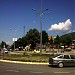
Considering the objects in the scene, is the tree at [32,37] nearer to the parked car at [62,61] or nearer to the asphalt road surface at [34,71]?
the parked car at [62,61]

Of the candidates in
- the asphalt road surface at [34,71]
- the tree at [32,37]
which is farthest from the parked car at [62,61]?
the tree at [32,37]

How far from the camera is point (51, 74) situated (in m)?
17.7

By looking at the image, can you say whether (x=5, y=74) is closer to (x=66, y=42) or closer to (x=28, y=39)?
(x=28, y=39)

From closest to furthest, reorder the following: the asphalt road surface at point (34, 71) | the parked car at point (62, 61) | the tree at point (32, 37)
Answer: the asphalt road surface at point (34, 71) < the parked car at point (62, 61) < the tree at point (32, 37)

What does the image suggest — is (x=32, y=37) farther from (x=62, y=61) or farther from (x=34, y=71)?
(x=34, y=71)

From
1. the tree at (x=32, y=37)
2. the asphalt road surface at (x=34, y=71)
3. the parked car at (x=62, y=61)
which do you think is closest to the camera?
the asphalt road surface at (x=34, y=71)

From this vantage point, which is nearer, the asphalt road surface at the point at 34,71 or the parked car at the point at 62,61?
the asphalt road surface at the point at 34,71

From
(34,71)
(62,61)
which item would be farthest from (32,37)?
(34,71)

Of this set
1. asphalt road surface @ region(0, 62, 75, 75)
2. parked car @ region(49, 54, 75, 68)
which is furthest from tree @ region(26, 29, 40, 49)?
asphalt road surface @ region(0, 62, 75, 75)

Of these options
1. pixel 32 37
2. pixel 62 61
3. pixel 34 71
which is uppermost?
pixel 32 37

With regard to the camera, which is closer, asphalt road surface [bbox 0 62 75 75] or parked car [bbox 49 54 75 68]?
asphalt road surface [bbox 0 62 75 75]

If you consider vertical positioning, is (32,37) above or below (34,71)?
above

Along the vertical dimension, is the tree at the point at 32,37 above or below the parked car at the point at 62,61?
above

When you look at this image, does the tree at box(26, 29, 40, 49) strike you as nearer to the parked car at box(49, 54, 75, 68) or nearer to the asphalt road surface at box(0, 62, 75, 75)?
the parked car at box(49, 54, 75, 68)
